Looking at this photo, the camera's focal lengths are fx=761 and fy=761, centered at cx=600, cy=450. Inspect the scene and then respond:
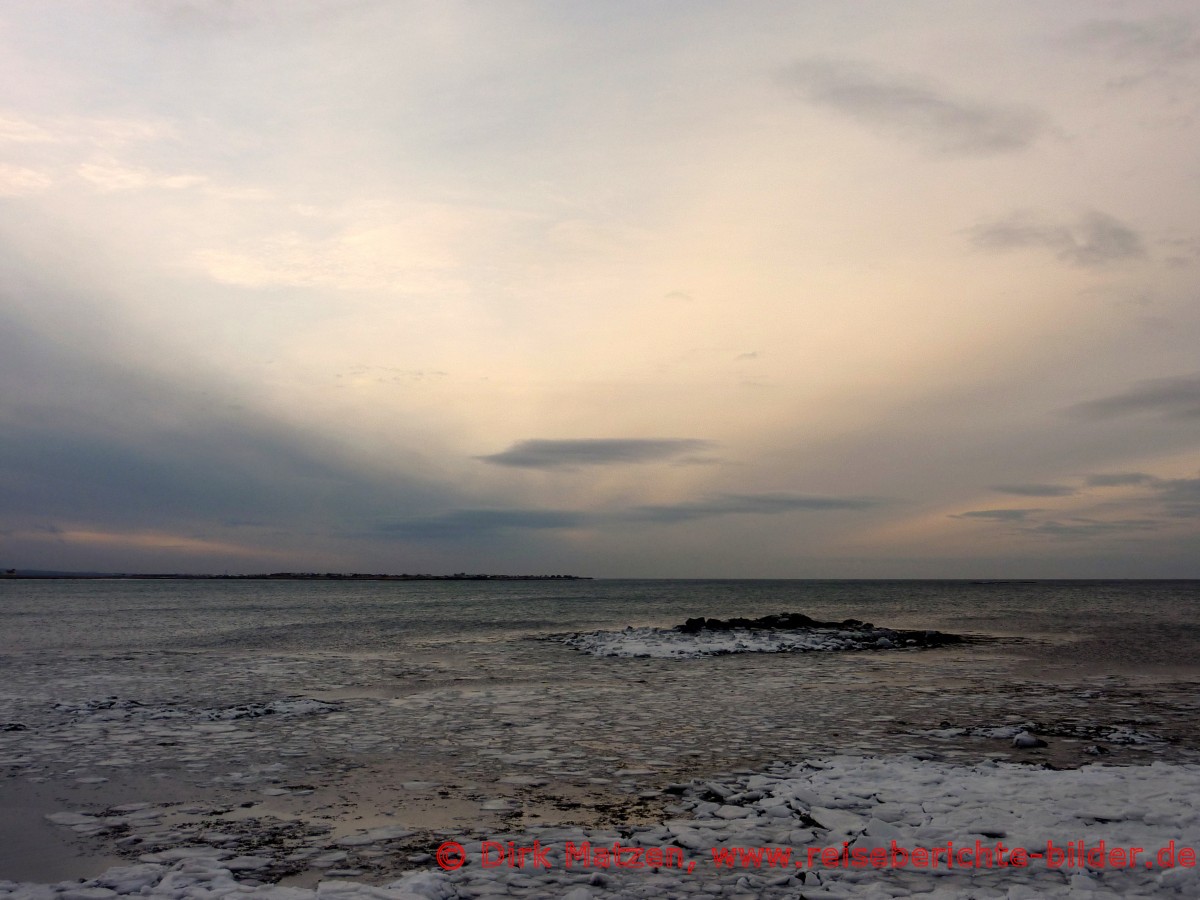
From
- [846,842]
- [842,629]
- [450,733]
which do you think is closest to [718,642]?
[842,629]

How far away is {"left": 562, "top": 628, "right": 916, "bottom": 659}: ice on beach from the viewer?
2980cm

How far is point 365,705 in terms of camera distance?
17.2m

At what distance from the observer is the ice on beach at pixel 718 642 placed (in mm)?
29797

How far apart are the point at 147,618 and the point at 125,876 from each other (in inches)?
2100

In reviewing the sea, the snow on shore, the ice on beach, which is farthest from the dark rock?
the snow on shore

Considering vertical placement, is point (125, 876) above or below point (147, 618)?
above

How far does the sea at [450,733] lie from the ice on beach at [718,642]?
0.59 meters

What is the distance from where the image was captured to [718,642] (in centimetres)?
3228

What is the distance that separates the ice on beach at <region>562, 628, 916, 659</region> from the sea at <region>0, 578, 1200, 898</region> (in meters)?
0.59

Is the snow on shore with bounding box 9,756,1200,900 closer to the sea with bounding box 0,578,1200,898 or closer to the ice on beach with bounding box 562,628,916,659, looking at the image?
the sea with bounding box 0,578,1200,898

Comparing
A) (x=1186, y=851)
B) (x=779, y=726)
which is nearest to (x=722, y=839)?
(x=1186, y=851)

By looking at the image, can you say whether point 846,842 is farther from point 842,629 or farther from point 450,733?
point 842,629

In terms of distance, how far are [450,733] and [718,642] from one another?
2007 cm

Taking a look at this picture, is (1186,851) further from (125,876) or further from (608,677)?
(608,677)
